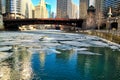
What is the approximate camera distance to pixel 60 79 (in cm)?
1639

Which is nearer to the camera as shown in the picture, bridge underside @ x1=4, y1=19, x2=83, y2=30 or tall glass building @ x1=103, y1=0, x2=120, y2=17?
bridge underside @ x1=4, y1=19, x2=83, y2=30

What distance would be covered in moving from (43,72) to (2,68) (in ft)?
11.0

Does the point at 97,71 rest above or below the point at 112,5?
below

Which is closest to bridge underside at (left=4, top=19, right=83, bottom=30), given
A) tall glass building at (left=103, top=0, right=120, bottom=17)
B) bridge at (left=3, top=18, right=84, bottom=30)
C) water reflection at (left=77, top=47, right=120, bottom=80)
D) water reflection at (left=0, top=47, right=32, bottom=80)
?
bridge at (left=3, top=18, right=84, bottom=30)

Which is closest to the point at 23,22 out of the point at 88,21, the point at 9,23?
the point at 9,23

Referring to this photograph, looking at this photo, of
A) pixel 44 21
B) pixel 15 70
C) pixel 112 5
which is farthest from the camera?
pixel 112 5

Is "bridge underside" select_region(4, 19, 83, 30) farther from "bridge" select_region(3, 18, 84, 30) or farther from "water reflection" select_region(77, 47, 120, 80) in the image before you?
"water reflection" select_region(77, 47, 120, 80)

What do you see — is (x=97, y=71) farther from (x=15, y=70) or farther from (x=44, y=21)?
(x=44, y=21)

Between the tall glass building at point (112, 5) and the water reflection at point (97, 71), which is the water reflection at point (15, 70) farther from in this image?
the tall glass building at point (112, 5)

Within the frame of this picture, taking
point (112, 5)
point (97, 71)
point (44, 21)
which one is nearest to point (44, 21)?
point (44, 21)

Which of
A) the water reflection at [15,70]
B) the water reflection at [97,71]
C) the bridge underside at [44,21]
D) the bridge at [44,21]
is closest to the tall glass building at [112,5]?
the bridge underside at [44,21]

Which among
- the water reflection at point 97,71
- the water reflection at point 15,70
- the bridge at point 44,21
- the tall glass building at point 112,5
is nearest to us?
the water reflection at point 15,70

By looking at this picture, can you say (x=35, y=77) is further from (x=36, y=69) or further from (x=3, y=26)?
(x=3, y=26)

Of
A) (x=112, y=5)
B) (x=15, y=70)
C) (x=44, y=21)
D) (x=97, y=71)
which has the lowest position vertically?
(x=97, y=71)
